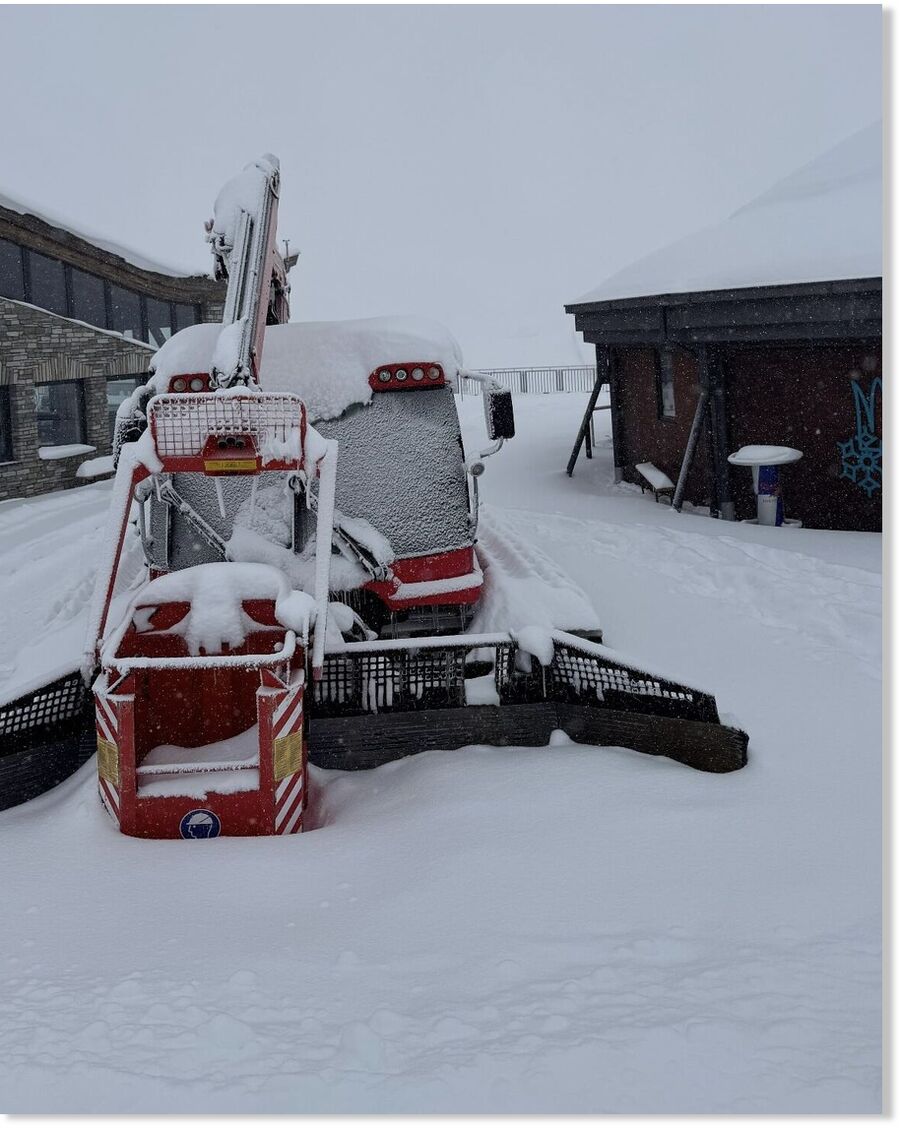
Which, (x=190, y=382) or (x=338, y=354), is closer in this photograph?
(x=190, y=382)

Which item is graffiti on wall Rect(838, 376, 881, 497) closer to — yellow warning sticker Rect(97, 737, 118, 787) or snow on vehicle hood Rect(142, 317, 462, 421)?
snow on vehicle hood Rect(142, 317, 462, 421)

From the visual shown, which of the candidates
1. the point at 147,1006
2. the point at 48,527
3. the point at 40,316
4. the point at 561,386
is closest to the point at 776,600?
the point at 147,1006

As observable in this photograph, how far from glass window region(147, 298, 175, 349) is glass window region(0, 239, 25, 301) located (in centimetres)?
441

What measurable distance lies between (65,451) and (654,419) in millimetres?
11366

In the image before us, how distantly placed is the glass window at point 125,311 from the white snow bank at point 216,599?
1904 centimetres

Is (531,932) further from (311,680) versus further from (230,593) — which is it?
(230,593)

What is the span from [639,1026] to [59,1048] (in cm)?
189

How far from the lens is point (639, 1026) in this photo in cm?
333

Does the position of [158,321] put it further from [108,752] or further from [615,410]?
[108,752]

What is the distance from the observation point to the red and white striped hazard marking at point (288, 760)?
16.5ft

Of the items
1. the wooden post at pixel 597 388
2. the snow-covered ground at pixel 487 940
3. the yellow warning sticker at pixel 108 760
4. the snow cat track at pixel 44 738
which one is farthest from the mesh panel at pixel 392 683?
the wooden post at pixel 597 388

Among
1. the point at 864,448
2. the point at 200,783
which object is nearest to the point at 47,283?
the point at 864,448

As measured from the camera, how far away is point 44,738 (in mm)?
5707

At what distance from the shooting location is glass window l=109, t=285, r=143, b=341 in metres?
22.9
